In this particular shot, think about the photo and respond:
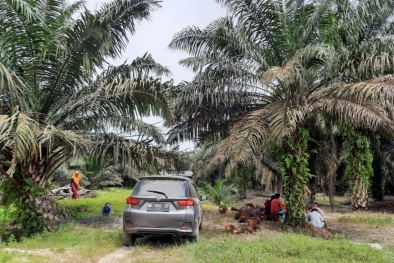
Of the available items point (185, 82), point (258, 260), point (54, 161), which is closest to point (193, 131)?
point (185, 82)

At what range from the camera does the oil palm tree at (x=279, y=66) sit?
10.1 m

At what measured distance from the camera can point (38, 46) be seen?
993 cm

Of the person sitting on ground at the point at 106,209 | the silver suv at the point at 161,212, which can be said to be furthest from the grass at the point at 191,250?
the person sitting on ground at the point at 106,209

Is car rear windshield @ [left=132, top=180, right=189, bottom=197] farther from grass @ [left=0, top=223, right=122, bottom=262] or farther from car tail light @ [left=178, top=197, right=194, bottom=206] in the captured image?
grass @ [left=0, top=223, right=122, bottom=262]

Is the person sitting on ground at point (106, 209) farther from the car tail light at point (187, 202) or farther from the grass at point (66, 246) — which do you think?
the car tail light at point (187, 202)

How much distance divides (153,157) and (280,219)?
5.57m

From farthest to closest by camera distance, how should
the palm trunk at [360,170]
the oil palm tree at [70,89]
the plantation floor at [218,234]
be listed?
the palm trunk at [360,170], the oil palm tree at [70,89], the plantation floor at [218,234]

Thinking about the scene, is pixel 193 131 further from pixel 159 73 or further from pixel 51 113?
pixel 51 113

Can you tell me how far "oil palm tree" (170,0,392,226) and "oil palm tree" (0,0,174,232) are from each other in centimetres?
189

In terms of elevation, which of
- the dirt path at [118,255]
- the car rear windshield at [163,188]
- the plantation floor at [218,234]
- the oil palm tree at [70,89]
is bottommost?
the dirt path at [118,255]

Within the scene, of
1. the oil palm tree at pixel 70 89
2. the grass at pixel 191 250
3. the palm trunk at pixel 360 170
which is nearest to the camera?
the grass at pixel 191 250

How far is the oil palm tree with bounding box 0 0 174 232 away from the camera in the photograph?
9117 millimetres

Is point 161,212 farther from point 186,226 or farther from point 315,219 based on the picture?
point 315,219

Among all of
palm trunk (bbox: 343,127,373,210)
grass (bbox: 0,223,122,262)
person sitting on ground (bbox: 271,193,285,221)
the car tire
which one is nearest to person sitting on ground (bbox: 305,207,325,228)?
person sitting on ground (bbox: 271,193,285,221)
